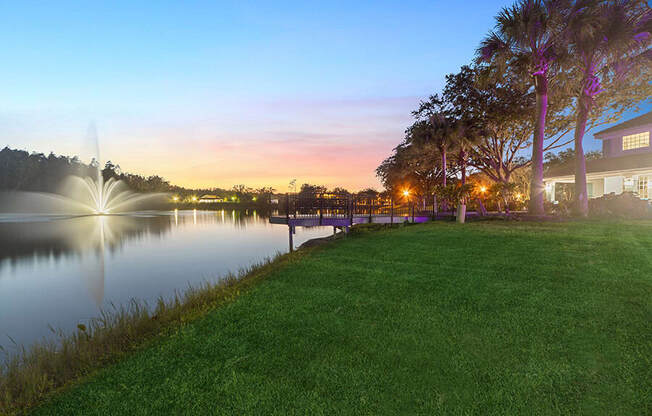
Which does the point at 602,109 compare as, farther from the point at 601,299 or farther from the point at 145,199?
the point at 145,199

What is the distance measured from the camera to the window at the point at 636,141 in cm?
2337

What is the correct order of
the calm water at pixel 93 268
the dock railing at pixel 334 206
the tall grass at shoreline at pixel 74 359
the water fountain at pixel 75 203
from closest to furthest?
1. the tall grass at shoreline at pixel 74 359
2. the calm water at pixel 93 268
3. the dock railing at pixel 334 206
4. the water fountain at pixel 75 203

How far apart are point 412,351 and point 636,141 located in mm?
31147

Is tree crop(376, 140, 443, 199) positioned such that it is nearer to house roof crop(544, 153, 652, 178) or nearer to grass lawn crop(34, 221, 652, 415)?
house roof crop(544, 153, 652, 178)

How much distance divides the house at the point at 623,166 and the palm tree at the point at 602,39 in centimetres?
744

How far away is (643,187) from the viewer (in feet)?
72.7

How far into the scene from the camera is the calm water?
1126 cm

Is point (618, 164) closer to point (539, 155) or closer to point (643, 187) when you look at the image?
point (643, 187)

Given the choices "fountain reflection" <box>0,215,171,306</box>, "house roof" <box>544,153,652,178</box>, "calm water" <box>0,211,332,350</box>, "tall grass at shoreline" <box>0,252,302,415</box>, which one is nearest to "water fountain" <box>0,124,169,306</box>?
"fountain reflection" <box>0,215,171,306</box>

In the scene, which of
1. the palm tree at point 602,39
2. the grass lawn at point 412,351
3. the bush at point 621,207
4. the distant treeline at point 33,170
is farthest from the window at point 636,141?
the distant treeline at point 33,170

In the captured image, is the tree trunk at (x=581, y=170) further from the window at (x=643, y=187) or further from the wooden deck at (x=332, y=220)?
the window at (x=643, y=187)

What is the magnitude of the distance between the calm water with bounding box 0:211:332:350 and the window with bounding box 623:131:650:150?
91.2 ft

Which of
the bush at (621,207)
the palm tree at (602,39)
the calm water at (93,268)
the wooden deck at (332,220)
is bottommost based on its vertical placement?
the calm water at (93,268)

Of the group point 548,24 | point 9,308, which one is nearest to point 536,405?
point 9,308
